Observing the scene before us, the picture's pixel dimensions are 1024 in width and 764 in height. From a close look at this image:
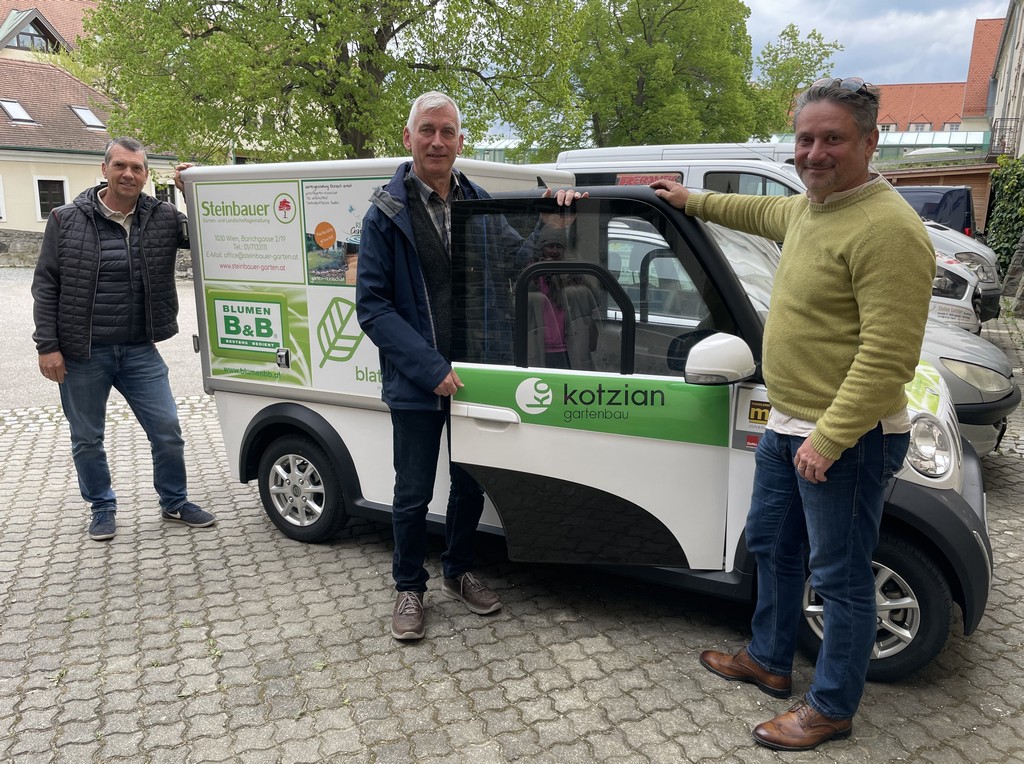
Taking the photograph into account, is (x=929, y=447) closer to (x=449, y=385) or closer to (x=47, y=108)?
(x=449, y=385)

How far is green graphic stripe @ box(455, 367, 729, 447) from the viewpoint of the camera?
293 cm

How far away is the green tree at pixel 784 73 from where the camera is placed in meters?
27.9

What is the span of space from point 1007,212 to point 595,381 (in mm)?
16642

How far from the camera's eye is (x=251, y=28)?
16.1 meters

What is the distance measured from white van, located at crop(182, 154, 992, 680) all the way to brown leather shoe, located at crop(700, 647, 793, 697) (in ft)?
0.76

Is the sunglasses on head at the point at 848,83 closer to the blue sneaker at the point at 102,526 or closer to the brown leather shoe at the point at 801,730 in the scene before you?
the brown leather shoe at the point at 801,730

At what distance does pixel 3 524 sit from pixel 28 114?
3544 centimetres

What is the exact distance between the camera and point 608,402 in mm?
3047

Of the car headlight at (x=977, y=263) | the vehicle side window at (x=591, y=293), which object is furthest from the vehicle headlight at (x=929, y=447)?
the car headlight at (x=977, y=263)

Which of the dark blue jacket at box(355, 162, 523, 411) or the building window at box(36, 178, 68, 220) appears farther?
the building window at box(36, 178, 68, 220)

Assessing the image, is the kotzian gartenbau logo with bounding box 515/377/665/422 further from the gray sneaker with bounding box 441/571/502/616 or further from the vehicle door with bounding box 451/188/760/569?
the gray sneaker with bounding box 441/571/502/616

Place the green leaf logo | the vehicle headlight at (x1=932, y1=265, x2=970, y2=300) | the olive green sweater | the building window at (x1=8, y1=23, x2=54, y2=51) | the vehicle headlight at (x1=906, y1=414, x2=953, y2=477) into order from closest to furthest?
the olive green sweater, the vehicle headlight at (x1=906, y1=414, x2=953, y2=477), the green leaf logo, the vehicle headlight at (x1=932, y1=265, x2=970, y2=300), the building window at (x1=8, y1=23, x2=54, y2=51)

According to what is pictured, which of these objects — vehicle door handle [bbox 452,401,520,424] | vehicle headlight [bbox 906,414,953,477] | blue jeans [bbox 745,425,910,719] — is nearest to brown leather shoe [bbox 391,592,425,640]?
vehicle door handle [bbox 452,401,520,424]

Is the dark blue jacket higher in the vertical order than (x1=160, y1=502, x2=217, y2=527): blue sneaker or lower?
higher
